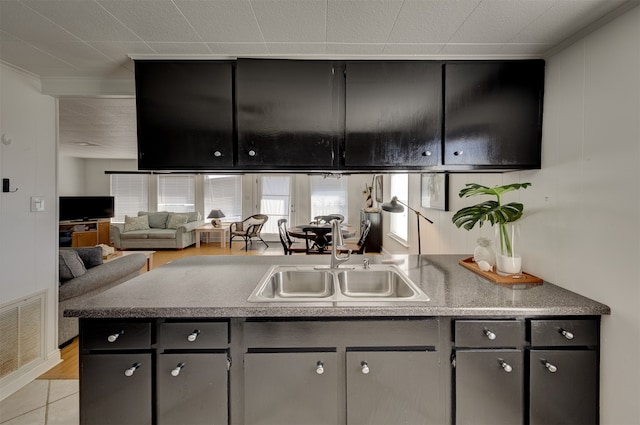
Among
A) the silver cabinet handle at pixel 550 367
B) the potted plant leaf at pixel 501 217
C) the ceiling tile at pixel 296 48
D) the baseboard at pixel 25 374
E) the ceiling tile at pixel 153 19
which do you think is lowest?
the baseboard at pixel 25 374

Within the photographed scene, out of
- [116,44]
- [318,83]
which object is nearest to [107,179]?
[116,44]

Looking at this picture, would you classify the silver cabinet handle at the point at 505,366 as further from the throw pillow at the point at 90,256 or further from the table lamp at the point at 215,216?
the table lamp at the point at 215,216

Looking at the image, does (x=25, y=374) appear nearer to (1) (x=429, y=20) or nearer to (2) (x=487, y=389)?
(2) (x=487, y=389)

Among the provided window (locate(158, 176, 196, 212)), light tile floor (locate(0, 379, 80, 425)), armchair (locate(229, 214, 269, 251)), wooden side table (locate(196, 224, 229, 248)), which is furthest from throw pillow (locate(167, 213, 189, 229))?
light tile floor (locate(0, 379, 80, 425))

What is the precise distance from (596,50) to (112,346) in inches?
99.6

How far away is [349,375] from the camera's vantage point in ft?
4.53

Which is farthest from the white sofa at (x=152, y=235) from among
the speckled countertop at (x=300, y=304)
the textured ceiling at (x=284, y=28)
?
the speckled countertop at (x=300, y=304)

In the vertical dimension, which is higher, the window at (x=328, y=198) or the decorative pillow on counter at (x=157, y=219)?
the window at (x=328, y=198)

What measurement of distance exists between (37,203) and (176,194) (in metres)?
6.51

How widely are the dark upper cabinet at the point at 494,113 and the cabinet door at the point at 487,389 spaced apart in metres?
1.01

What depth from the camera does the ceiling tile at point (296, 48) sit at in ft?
5.47

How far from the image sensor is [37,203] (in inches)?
90.3

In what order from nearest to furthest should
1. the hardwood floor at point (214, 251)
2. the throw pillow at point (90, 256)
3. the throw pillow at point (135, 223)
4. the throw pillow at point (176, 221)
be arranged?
the throw pillow at point (90, 256) < the hardwood floor at point (214, 251) < the throw pillow at point (135, 223) < the throw pillow at point (176, 221)

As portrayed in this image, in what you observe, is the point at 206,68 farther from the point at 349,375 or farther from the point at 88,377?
the point at 349,375
